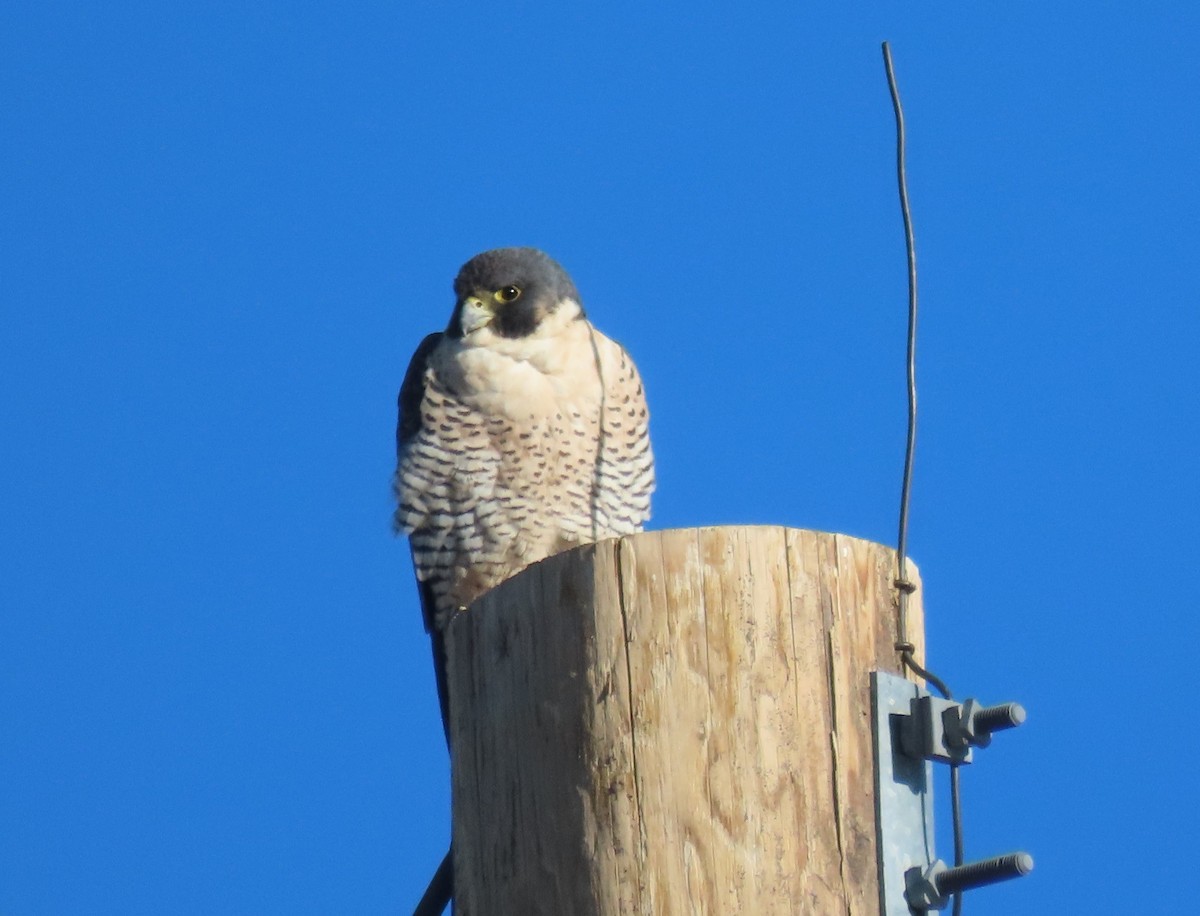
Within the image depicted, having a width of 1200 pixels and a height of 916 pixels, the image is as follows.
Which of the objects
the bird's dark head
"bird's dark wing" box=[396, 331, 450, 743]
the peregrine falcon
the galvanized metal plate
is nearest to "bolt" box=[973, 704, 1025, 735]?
the galvanized metal plate

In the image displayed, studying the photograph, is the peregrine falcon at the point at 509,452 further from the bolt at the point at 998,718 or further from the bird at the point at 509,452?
the bolt at the point at 998,718

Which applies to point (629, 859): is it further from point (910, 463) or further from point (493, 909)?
point (910, 463)

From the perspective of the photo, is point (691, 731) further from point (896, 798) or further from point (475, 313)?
point (475, 313)

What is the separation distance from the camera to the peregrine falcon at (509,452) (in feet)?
17.5

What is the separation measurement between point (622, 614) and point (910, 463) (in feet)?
2.10

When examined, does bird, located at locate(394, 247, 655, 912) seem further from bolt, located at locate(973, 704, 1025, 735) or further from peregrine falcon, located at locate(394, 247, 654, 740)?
bolt, located at locate(973, 704, 1025, 735)

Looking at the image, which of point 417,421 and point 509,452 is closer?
point 509,452

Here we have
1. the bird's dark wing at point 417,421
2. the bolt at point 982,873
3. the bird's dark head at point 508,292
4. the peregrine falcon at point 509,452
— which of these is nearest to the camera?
the bolt at point 982,873

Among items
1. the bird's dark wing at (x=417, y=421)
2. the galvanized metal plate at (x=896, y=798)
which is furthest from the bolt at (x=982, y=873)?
the bird's dark wing at (x=417, y=421)

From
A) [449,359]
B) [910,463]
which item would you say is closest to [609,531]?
[449,359]

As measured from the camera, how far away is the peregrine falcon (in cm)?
534

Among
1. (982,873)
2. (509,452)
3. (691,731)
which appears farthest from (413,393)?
(982,873)

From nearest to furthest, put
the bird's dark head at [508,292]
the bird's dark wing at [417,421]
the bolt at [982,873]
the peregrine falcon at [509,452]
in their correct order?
the bolt at [982,873] < the peregrine falcon at [509,452] < the bird's dark wing at [417,421] < the bird's dark head at [508,292]

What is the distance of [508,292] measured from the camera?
569 cm
